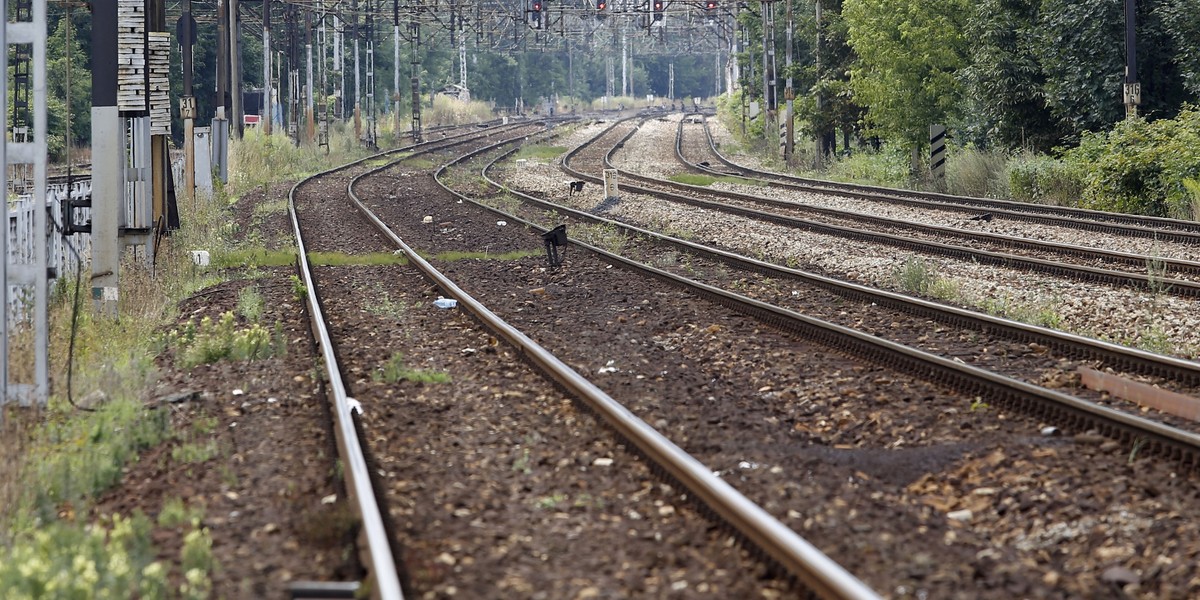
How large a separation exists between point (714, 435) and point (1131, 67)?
780 inches

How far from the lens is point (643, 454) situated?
6.95 meters

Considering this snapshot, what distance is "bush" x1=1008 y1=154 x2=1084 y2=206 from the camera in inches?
944

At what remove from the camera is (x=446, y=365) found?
1001cm

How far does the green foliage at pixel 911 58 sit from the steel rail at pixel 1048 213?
11.0 feet

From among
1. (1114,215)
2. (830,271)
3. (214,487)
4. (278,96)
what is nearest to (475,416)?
(214,487)

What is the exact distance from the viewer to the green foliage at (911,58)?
101ft

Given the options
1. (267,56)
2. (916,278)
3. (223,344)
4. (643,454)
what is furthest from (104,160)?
(267,56)

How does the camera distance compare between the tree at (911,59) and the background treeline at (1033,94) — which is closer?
the background treeline at (1033,94)

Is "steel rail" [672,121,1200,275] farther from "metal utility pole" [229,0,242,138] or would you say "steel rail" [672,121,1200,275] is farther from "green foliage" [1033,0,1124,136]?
"metal utility pole" [229,0,242,138]

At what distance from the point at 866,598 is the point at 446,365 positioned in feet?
19.8

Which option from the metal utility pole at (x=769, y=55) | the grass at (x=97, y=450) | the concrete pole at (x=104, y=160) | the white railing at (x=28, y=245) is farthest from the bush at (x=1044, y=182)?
the concrete pole at (x=104, y=160)

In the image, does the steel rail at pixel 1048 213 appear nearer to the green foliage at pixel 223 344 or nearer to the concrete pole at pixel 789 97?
the concrete pole at pixel 789 97

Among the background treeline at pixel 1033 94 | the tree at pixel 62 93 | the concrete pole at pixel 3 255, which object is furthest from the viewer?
the tree at pixel 62 93

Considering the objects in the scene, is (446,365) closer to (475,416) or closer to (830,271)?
(475,416)
